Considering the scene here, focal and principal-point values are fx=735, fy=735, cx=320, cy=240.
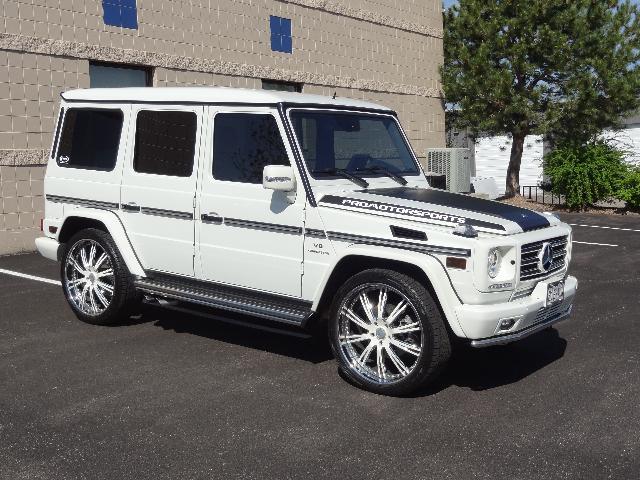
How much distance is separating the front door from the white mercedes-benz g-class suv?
12mm

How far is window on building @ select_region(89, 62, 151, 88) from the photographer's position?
13078 mm

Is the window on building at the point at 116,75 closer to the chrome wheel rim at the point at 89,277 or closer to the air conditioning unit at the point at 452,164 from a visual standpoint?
the chrome wheel rim at the point at 89,277

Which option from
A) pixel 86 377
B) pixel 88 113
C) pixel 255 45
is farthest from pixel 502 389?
pixel 255 45

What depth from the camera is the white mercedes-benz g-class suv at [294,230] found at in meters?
5.02

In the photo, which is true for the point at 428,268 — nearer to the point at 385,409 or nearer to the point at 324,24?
the point at 385,409

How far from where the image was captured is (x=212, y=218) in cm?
615

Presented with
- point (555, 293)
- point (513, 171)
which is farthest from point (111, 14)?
point (513, 171)

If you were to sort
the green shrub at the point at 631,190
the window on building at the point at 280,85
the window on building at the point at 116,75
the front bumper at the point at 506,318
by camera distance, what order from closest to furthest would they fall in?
the front bumper at the point at 506,318, the window on building at the point at 116,75, the window on building at the point at 280,85, the green shrub at the point at 631,190

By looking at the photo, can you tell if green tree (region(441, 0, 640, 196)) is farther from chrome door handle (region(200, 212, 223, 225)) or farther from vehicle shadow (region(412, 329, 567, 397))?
chrome door handle (region(200, 212, 223, 225))

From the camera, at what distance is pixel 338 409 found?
4945 mm

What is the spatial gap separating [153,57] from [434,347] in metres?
10.4

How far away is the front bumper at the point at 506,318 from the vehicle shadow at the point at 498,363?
542mm

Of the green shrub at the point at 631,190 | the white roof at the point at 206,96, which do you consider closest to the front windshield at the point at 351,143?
the white roof at the point at 206,96

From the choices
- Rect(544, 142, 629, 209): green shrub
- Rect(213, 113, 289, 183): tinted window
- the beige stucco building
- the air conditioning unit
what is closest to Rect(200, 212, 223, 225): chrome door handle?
Rect(213, 113, 289, 183): tinted window
